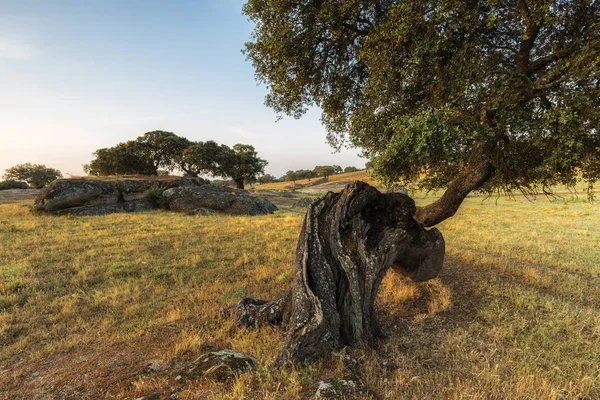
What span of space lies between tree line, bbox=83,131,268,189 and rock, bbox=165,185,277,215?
1654 cm

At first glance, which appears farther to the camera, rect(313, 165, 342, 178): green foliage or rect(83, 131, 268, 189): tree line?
rect(313, 165, 342, 178): green foliage

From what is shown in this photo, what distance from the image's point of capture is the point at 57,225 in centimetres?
2080

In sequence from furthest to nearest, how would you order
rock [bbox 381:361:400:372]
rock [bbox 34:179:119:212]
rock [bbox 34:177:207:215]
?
rock [bbox 34:177:207:215] → rock [bbox 34:179:119:212] → rock [bbox 381:361:400:372]

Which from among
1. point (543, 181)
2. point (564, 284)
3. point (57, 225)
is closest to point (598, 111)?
point (543, 181)

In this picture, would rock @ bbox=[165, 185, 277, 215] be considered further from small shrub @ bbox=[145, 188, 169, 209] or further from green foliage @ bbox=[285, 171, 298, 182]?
green foliage @ bbox=[285, 171, 298, 182]

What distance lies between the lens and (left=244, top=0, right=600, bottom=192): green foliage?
530cm

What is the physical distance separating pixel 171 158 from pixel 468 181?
55.1 m

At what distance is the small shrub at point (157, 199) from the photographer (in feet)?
106

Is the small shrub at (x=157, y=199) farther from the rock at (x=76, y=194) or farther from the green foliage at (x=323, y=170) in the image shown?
the green foliage at (x=323, y=170)

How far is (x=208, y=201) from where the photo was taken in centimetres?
3278

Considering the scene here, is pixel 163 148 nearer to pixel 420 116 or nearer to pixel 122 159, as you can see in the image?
pixel 122 159

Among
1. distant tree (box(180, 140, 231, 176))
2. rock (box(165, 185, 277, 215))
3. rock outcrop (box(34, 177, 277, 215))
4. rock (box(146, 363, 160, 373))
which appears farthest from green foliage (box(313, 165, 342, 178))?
rock (box(146, 363, 160, 373))

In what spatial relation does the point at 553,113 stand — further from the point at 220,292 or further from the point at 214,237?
the point at 214,237

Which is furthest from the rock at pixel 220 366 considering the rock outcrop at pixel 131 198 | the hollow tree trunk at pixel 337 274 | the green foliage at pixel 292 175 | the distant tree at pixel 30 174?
the green foliage at pixel 292 175
